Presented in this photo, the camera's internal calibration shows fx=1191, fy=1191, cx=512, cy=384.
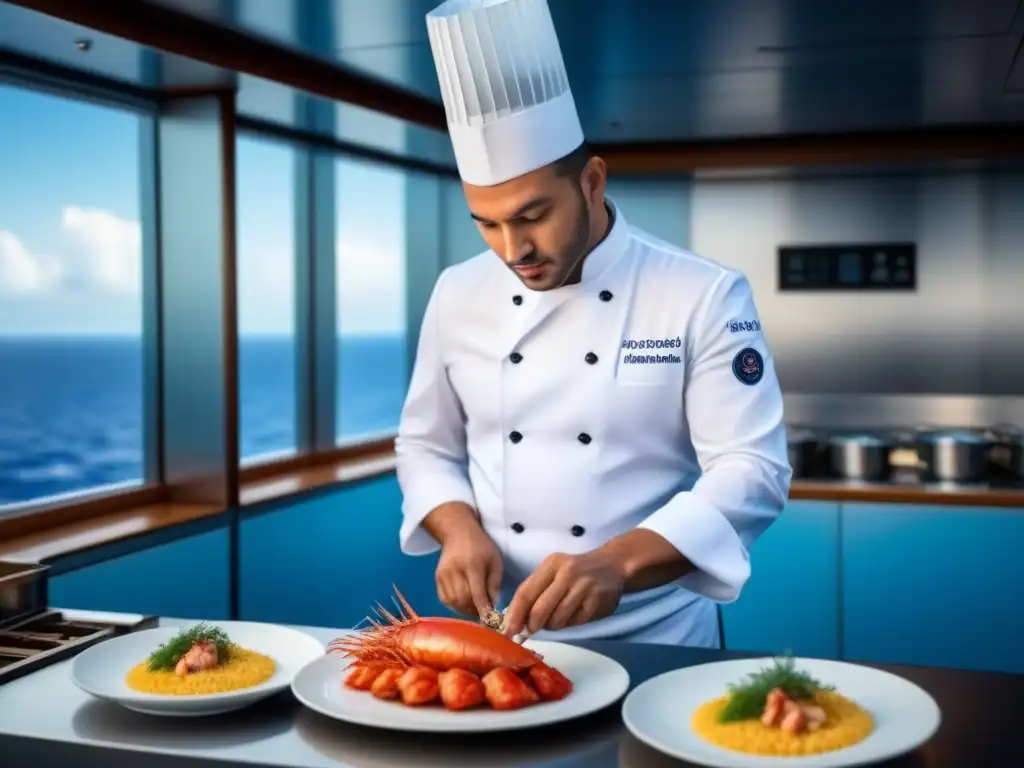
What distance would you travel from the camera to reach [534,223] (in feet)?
5.89

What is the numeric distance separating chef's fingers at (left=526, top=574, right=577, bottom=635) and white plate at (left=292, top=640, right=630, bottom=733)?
5 centimetres

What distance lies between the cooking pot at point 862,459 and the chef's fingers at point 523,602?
3304mm

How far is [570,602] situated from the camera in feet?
5.00

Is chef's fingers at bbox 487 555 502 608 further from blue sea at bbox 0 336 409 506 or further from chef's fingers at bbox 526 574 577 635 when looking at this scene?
blue sea at bbox 0 336 409 506

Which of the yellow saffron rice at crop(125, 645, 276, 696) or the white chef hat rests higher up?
the white chef hat

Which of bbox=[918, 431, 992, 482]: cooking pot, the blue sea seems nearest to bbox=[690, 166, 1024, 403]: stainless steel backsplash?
bbox=[918, 431, 992, 482]: cooking pot

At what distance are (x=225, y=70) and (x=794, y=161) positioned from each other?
2.49m

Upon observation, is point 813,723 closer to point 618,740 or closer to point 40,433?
point 618,740

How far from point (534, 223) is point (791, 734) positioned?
2.87 feet

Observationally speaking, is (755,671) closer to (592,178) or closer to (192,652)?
(192,652)

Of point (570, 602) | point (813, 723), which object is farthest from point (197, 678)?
point (813, 723)

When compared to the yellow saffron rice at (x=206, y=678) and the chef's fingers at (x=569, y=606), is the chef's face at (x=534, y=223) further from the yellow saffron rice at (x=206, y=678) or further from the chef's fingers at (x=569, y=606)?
the yellow saffron rice at (x=206, y=678)

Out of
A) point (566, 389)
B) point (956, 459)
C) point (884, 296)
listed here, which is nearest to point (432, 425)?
point (566, 389)

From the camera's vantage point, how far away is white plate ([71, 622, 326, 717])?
4.43 ft
